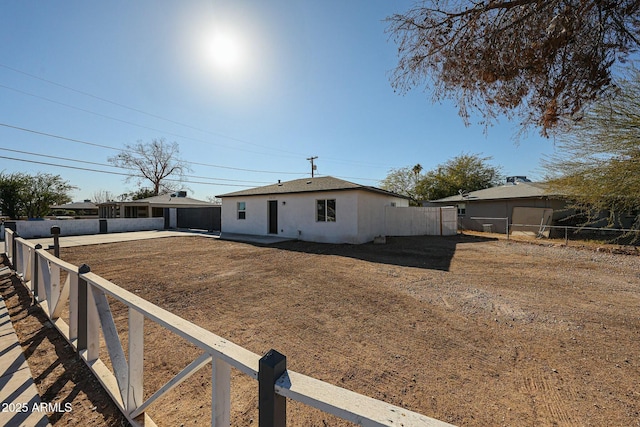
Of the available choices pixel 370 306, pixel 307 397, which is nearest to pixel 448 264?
pixel 370 306

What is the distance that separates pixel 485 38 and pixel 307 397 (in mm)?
4922

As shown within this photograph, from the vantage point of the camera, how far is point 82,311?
264 cm

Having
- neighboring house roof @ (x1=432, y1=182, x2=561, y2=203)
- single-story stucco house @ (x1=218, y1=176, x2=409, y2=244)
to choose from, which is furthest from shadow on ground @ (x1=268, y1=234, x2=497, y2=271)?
neighboring house roof @ (x1=432, y1=182, x2=561, y2=203)

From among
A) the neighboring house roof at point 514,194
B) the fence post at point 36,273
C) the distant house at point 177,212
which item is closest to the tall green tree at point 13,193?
the distant house at point 177,212

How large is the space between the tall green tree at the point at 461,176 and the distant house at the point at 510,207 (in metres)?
7.07

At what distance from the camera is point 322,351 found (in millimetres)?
3123

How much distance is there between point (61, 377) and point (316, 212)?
10.8 meters

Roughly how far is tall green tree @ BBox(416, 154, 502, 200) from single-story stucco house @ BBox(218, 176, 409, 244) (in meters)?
14.2

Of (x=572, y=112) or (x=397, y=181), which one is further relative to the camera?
(x=397, y=181)

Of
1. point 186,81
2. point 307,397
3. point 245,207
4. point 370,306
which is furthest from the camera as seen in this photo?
point 245,207

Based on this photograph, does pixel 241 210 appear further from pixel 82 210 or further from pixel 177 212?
pixel 82 210

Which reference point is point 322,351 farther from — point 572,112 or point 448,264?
point 448,264

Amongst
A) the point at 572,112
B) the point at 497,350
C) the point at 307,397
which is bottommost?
the point at 497,350

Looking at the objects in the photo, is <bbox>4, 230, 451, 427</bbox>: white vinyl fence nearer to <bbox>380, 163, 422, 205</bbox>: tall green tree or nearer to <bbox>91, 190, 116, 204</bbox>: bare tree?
<bbox>380, 163, 422, 205</bbox>: tall green tree
